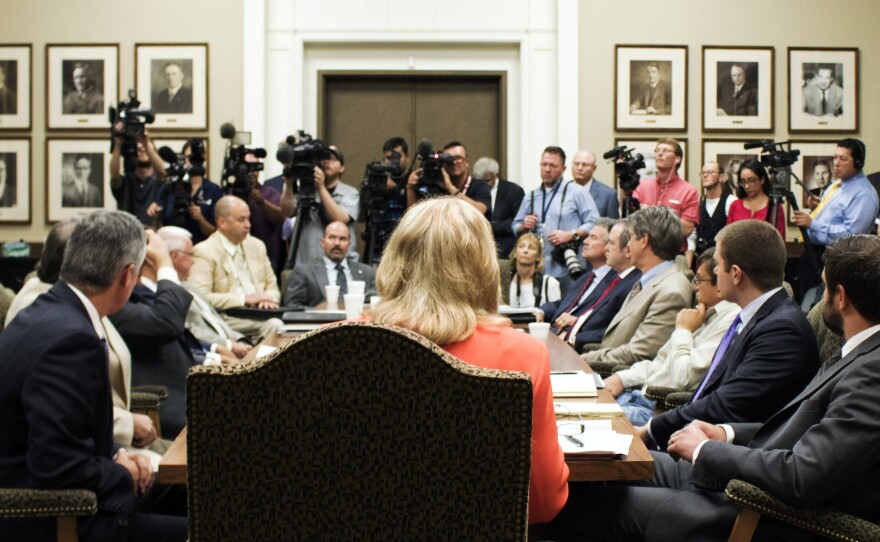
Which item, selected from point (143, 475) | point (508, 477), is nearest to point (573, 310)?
point (143, 475)

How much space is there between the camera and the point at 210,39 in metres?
9.07

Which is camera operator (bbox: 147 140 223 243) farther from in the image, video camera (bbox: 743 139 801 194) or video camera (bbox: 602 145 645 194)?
video camera (bbox: 743 139 801 194)

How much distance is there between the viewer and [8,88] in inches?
358

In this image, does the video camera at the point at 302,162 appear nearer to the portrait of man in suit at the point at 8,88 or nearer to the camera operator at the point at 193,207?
the camera operator at the point at 193,207

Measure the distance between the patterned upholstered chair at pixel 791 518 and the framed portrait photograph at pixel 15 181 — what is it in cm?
840

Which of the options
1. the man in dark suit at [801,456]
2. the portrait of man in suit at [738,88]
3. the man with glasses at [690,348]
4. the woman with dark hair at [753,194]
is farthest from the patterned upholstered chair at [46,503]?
the portrait of man in suit at [738,88]

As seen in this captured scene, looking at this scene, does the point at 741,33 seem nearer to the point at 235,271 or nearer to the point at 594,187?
the point at 594,187

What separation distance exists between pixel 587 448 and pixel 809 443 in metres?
0.46

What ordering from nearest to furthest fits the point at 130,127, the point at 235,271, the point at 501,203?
the point at 235,271 → the point at 130,127 → the point at 501,203

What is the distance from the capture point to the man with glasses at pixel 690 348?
356 cm

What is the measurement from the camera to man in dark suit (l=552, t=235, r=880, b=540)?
6.55 feet

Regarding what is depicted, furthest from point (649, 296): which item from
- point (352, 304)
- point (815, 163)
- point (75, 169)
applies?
point (75, 169)

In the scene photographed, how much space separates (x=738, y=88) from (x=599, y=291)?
4.83 m

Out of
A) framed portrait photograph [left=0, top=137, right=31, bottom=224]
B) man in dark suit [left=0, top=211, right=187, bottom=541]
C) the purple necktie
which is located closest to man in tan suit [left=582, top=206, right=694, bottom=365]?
the purple necktie
